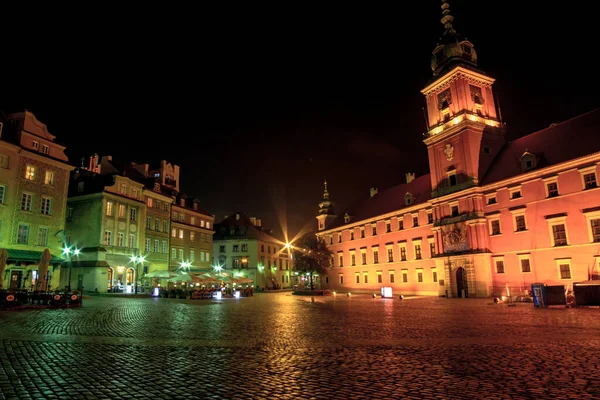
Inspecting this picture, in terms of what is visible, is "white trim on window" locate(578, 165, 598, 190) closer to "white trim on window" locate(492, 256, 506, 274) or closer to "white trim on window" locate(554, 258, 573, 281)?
"white trim on window" locate(554, 258, 573, 281)

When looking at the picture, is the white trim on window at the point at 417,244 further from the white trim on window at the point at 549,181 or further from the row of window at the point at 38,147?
the row of window at the point at 38,147

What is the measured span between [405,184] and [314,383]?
61.3 metres

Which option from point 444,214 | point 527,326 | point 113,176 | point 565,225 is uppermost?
point 113,176

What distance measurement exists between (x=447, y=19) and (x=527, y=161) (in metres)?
25.1

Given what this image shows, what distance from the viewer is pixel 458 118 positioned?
49062 mm

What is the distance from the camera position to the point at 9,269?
34938 millimetres

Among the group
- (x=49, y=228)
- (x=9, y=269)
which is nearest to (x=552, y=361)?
(x=9, y=269)

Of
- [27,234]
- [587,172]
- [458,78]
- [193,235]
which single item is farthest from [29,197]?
[587,172]

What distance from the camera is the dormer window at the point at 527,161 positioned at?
134 feet

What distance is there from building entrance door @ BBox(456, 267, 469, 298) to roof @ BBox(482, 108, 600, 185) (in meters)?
10.8

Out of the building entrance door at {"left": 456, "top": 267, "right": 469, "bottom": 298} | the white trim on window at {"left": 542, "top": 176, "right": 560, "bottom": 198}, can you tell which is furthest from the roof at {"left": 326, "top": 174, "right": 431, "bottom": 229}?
the white trim on window at {"left": 542, "top": 176, "right": 560, "bottom": 198}

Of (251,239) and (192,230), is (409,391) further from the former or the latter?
(251,239)

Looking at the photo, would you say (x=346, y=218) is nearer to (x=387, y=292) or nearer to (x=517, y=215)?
(x=387, y=292)

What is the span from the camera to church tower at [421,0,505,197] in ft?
156
